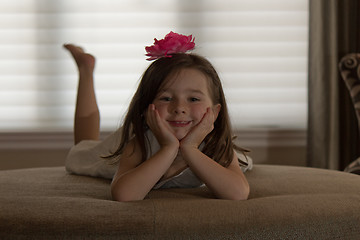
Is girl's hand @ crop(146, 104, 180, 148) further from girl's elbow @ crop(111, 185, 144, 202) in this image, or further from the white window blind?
the white window blind

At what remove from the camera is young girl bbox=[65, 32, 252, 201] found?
1438 mm

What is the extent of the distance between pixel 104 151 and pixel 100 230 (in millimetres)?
1094

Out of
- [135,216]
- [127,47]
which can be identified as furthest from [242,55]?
[135,216]

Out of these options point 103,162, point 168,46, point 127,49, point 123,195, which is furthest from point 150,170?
point 127,49

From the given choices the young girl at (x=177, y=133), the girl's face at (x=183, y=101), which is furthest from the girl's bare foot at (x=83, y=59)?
the girl's face at (x=183, y=101)

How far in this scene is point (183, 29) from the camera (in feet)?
10.2

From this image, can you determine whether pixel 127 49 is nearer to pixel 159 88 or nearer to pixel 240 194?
pixel 159 88

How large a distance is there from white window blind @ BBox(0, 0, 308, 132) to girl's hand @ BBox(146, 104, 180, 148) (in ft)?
5.38

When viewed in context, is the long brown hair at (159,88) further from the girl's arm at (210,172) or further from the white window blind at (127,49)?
the white window blind at (127,49)

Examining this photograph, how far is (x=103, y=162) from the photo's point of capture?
2.01m

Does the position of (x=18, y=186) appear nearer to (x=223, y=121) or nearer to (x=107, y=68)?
(x=223, y=121)

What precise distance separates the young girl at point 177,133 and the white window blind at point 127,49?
129cm

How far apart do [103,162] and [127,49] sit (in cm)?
127

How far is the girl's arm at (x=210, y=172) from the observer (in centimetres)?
142
